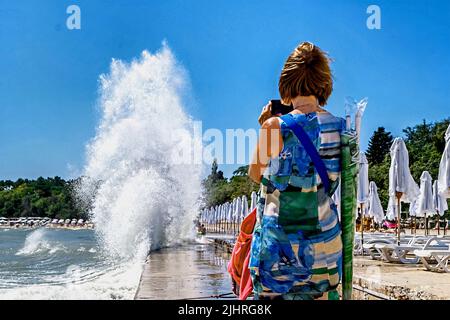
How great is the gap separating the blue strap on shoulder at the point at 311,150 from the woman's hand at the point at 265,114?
19 cm

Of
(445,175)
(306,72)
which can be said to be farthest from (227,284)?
(306,72)

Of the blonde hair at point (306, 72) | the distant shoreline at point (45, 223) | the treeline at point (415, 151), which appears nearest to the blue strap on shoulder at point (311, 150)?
the blonde hair at point (306, 72)

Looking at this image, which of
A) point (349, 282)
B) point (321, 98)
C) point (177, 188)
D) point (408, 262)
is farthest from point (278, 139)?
point (177, 188)

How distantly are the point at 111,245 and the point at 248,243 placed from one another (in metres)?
24.9

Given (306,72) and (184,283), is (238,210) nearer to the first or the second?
(184,283)

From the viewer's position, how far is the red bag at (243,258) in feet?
7.88

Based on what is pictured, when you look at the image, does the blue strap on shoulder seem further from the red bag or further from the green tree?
the green tree

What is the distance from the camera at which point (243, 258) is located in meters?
2.44

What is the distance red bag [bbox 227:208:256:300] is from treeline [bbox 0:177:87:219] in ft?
443

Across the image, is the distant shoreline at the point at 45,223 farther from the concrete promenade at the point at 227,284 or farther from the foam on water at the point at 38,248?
the concrete promenade at the point at 227,284

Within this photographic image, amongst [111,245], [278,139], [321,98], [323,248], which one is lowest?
[111,245]

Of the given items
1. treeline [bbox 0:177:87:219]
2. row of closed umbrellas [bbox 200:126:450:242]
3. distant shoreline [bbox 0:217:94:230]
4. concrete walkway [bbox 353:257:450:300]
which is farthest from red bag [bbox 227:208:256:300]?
treeline [bbox 0:177:87:219]
